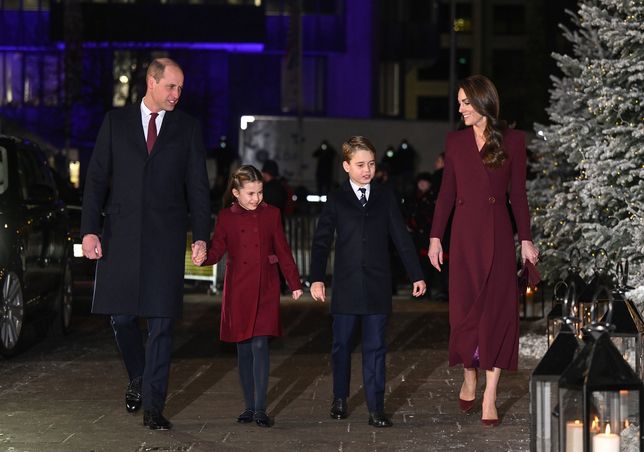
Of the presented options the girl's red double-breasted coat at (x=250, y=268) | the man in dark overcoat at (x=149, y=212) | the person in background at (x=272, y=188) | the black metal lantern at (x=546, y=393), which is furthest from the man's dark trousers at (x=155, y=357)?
the person in background at (x=272, y=188)

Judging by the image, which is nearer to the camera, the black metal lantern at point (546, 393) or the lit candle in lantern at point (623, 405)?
the lit candle in lantern at point (623, 405)

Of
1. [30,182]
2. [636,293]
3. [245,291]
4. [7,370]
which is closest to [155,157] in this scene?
[245,291]

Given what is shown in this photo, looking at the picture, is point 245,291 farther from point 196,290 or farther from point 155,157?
point 196,290

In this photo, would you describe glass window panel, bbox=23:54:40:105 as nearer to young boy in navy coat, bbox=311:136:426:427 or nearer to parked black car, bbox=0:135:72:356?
parked black car, bbox=0:135:72:356

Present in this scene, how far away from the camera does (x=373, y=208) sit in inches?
355

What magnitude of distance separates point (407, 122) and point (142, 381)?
29103 millimetres

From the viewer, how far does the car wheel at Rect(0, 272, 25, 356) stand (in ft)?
40.7

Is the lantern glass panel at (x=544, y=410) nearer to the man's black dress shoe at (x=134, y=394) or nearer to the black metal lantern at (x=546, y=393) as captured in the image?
the black metal lantern at (x=546, y=393)

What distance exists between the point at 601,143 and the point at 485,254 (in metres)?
4.17

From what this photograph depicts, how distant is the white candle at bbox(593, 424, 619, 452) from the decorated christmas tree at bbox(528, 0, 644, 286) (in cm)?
671

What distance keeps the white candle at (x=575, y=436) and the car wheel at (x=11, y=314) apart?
7.88 metres

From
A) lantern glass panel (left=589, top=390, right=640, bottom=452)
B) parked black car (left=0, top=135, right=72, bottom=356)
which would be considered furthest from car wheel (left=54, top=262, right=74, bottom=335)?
lantern glass panel (left=589, top=390, right=640, bottom=452)

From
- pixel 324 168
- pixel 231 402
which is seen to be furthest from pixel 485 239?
pixel 324 168

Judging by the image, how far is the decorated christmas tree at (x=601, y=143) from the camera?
12.0 m
